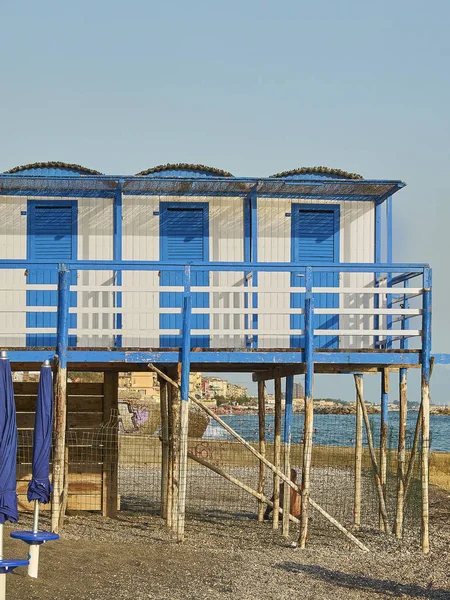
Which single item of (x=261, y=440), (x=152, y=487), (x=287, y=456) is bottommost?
(x=152, y=487)

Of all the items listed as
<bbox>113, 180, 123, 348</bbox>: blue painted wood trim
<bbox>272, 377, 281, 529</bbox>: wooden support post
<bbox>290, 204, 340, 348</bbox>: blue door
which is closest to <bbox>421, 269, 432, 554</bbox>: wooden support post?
<bbox>290, 204, 340, 348</bbox>: blue door

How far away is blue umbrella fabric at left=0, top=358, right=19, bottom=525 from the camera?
37.1ft

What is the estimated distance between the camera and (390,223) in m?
18.6

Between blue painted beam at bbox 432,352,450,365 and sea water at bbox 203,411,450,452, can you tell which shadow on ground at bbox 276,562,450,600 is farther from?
sea water at bbox 203,411,450,452

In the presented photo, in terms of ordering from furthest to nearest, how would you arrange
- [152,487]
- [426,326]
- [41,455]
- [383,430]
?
[152,487] → [383,430] → [426,326] → [41,455]

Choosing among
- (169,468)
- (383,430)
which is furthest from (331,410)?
(169,468)

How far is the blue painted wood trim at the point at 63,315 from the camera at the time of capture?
15750mm

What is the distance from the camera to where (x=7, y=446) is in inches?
456

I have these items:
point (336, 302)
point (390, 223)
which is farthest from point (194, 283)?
point (390, 223)

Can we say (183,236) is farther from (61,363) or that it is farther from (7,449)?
(7,449)

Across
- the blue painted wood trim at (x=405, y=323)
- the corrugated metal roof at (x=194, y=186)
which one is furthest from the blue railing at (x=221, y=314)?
the corrugated metal roof at (x=194, y=186)

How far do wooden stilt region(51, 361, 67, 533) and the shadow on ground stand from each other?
3548 millimetres

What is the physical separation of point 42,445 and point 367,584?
196 inches

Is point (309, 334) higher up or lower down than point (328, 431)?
higher up
